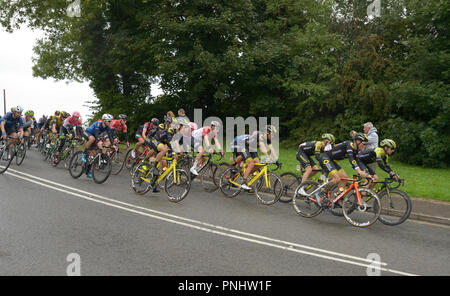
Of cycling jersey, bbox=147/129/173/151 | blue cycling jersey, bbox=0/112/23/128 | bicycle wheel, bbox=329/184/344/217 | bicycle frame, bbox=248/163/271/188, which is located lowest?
bicycle wheel, bbox=329/184/344/217

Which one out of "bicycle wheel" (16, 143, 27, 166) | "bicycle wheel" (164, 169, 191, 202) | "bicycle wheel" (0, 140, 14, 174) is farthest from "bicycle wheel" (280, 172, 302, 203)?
"bicycle wheel" (16, 143, 27, 166)

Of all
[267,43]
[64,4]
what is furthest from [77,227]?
[64,4]

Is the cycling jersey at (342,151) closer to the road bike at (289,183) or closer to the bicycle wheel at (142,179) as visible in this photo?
the road bike at (289,183)

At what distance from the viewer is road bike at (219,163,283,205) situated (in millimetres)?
9414

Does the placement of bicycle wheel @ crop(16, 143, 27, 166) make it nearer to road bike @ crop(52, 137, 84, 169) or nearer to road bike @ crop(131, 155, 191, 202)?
road bike @ crop(52, 137, 84, 169)

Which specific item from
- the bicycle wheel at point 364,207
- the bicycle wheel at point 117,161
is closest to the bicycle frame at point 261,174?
the bicycle wheel at point 364,207

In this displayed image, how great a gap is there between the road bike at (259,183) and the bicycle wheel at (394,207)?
230 cm

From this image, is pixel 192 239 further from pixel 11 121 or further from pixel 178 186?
pixel 11 121

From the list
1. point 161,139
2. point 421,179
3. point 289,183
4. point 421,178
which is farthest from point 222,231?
point 421,178

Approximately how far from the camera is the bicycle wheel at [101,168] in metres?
11.0

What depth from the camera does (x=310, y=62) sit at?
2334cm

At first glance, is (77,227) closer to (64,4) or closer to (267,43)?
(267,43)

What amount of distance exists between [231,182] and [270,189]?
108cm

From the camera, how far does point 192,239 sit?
623cm
